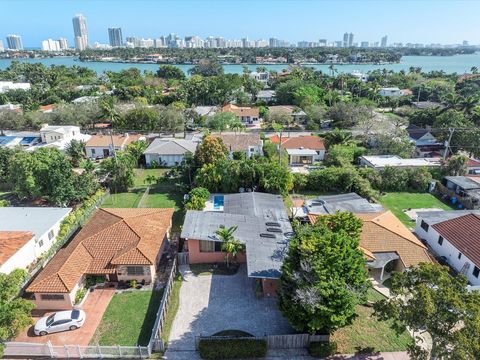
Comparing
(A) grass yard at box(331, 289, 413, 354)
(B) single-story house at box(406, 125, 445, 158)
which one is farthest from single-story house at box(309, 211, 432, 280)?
(B) single-story house at box(406, 125, 445, 158)

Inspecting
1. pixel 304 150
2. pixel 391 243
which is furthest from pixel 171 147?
pixel 391 243

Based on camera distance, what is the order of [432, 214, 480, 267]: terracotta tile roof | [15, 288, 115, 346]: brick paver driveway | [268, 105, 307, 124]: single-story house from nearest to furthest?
[15, 288, 115, 346]: brick paver driveway
[432, 214, 480, 267]: terracotta tile roof
[268, 105, 307, 124]: single-story house

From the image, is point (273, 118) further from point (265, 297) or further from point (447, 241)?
point (265, 297)

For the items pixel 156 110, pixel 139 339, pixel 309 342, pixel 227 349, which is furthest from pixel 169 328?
pixel 156 110

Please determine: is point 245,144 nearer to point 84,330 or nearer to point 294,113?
point 294,113

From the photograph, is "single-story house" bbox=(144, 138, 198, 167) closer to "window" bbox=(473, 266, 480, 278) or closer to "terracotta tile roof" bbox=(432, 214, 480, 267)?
"terracotta tile roof" bbox=(432, 214, 480, 267)

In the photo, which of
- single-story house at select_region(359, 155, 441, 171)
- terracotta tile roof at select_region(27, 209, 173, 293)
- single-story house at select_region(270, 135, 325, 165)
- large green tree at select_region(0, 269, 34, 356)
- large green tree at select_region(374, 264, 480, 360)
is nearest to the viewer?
large green tree at select_region(374, 264, 480, 360)
